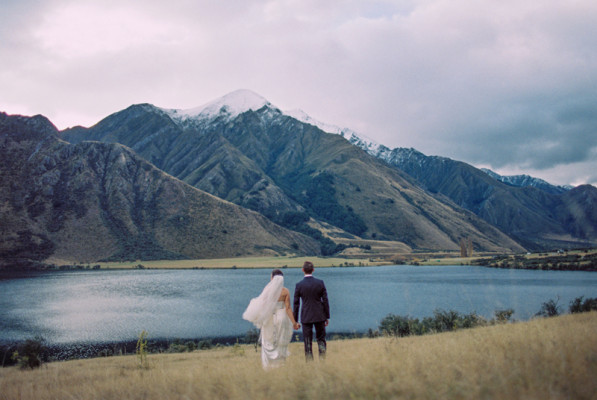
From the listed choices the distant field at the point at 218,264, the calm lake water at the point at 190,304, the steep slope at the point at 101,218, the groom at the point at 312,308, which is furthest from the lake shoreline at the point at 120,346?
the steep slope at the point at 101,218

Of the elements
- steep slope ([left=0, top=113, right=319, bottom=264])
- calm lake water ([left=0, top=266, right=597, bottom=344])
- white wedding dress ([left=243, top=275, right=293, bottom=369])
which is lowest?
calm lake water ([left=0, top=266, right=597, bottom=344])

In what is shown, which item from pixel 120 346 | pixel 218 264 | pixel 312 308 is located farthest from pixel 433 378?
pixel 218 264

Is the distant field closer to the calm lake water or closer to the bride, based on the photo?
the calm lake water

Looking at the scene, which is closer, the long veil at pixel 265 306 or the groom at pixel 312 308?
the groom at pixel 312 308

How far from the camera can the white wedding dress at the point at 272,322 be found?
11.9m

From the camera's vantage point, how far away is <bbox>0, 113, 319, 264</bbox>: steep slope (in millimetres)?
156375

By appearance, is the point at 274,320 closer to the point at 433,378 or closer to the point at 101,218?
the point at 433,378

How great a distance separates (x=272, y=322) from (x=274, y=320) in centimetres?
9

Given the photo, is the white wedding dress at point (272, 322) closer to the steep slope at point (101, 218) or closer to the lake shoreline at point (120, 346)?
the lake shoreline at point (120, 346)

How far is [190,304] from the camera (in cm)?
7138

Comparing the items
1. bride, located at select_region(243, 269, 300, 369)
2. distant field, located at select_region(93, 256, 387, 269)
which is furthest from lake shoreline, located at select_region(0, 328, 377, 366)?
distant field, located at select_region(93, 256, 387, 269)

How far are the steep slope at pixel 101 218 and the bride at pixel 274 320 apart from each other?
161m

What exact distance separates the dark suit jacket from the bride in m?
0.42

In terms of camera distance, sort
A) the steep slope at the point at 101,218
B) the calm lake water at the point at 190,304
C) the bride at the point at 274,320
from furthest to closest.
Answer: the steep slope at the point at 101,218 < the calm lake water at the point at 190,304 < the bride at the point at 274,320
